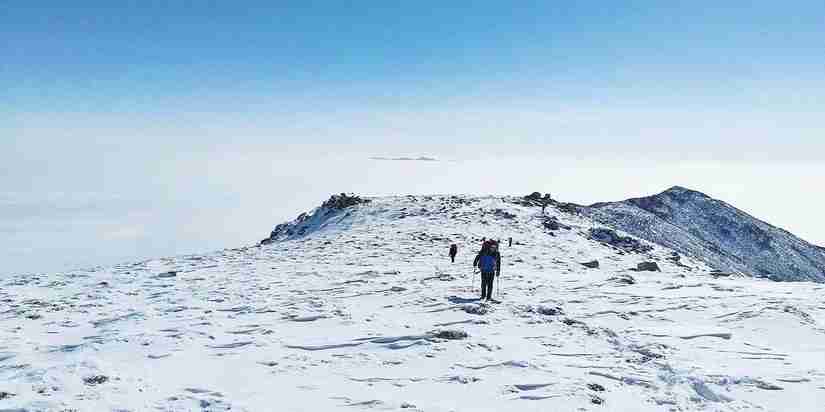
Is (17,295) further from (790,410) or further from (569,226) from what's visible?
(569,226)

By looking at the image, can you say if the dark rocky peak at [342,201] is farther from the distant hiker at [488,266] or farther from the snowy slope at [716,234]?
the distant hiker at [488,266]

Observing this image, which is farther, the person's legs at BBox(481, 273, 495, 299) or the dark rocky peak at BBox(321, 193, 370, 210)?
the dark rocky peak at BBox(321, 193, 370, 210)

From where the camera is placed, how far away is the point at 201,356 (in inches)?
512

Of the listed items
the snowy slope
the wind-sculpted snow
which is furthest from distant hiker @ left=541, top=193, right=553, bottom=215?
the wind-sculpted snow

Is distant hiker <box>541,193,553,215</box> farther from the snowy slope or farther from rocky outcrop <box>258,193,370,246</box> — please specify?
rocky outcrop <box>258,193,370,246</box>

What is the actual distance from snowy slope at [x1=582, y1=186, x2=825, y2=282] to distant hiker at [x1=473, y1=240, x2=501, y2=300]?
35789mm

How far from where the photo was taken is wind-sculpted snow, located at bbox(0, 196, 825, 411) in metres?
10.4

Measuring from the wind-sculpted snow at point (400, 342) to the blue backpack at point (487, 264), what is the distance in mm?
1176

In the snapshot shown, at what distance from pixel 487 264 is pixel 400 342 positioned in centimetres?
619

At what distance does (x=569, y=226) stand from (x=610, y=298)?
26.1 metres

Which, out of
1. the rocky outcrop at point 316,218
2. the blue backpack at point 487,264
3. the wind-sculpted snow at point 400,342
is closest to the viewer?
the wind-sculpted snow at point 400,342

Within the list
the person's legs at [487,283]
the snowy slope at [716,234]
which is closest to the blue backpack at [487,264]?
the person's legs at [487,283]

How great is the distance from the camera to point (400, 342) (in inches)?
554

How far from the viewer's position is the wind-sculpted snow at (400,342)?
10.4 meters
